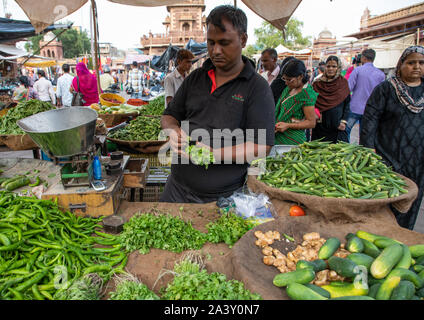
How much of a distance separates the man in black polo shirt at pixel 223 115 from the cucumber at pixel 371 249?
98cm

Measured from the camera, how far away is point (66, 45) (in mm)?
63500

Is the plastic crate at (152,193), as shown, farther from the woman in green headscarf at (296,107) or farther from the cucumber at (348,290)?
the cucumber at (348,290)

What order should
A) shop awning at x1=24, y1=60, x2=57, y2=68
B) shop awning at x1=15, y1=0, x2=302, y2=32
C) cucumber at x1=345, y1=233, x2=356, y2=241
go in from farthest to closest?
1. shop awning at x1=24, y1=60, x2=57, y2=68
2. shop awning at x1=15, y1=0, x2=302, y2=32
3. cucumber at x1=345, y1=233, x2=356, y2=241

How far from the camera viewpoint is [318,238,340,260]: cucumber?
1697mm

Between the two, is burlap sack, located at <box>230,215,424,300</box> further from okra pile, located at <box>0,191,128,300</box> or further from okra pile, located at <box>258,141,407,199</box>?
okra pile, located at <box>0,191,128,300</box>

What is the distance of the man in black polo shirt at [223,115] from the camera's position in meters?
2.20

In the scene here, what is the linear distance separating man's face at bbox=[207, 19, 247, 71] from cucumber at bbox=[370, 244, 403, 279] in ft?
5.67

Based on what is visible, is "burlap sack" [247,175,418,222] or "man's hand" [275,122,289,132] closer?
"burlap sack" [247,175,418,222]

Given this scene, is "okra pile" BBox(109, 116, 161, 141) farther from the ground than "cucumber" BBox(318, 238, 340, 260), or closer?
farther from the ground

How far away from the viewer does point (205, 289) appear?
55.7 inches

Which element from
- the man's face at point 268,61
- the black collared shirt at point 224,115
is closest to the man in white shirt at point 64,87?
the man's face at point 268,61

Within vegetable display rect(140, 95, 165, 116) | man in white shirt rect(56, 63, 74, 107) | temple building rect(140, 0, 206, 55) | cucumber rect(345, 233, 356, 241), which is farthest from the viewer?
temple building rect(140, 0, 206, 55)

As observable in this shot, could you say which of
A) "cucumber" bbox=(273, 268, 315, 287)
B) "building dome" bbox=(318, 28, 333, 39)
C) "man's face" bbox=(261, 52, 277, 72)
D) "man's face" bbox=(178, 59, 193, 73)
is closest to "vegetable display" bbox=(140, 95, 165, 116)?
"man's face" bbox=(178, 59, 193, 73)
